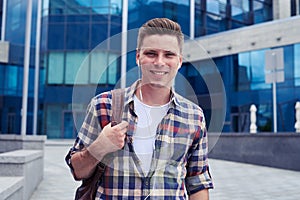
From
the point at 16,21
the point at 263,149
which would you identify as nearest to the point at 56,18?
the point at 16,21

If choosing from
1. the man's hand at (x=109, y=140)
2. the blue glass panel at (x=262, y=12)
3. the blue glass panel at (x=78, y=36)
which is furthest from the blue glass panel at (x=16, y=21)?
the man's hand at (x=109, y=140)

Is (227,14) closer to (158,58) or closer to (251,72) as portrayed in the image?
(251,72)

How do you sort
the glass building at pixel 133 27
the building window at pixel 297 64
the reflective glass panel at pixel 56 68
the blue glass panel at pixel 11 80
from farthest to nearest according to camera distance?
the blue glass panel at pixel 11 80, the reflective glass panel at pixel 56 68, the glass building at pixel 133 27, the building window at pixel 297 64

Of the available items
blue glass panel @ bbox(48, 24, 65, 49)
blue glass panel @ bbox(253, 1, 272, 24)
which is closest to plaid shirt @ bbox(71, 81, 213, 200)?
blue glass panel @ bbox(48, 24, 65, 49)

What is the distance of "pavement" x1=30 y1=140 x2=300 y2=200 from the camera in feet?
20.8

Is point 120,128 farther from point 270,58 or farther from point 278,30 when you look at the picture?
point 278,30

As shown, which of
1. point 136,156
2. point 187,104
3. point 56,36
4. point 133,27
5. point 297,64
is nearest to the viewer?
point 136,156

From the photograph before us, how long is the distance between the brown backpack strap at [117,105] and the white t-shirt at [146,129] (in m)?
0.06

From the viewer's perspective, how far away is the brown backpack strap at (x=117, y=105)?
147 cm

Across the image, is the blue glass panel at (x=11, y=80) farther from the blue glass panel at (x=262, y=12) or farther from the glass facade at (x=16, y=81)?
the blue glass panel at (x=262, y=12)

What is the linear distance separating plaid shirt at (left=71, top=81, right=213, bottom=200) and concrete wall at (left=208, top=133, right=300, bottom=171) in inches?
352

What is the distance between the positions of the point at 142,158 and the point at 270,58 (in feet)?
39.8

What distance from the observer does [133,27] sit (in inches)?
843

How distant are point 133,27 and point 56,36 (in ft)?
27.2
